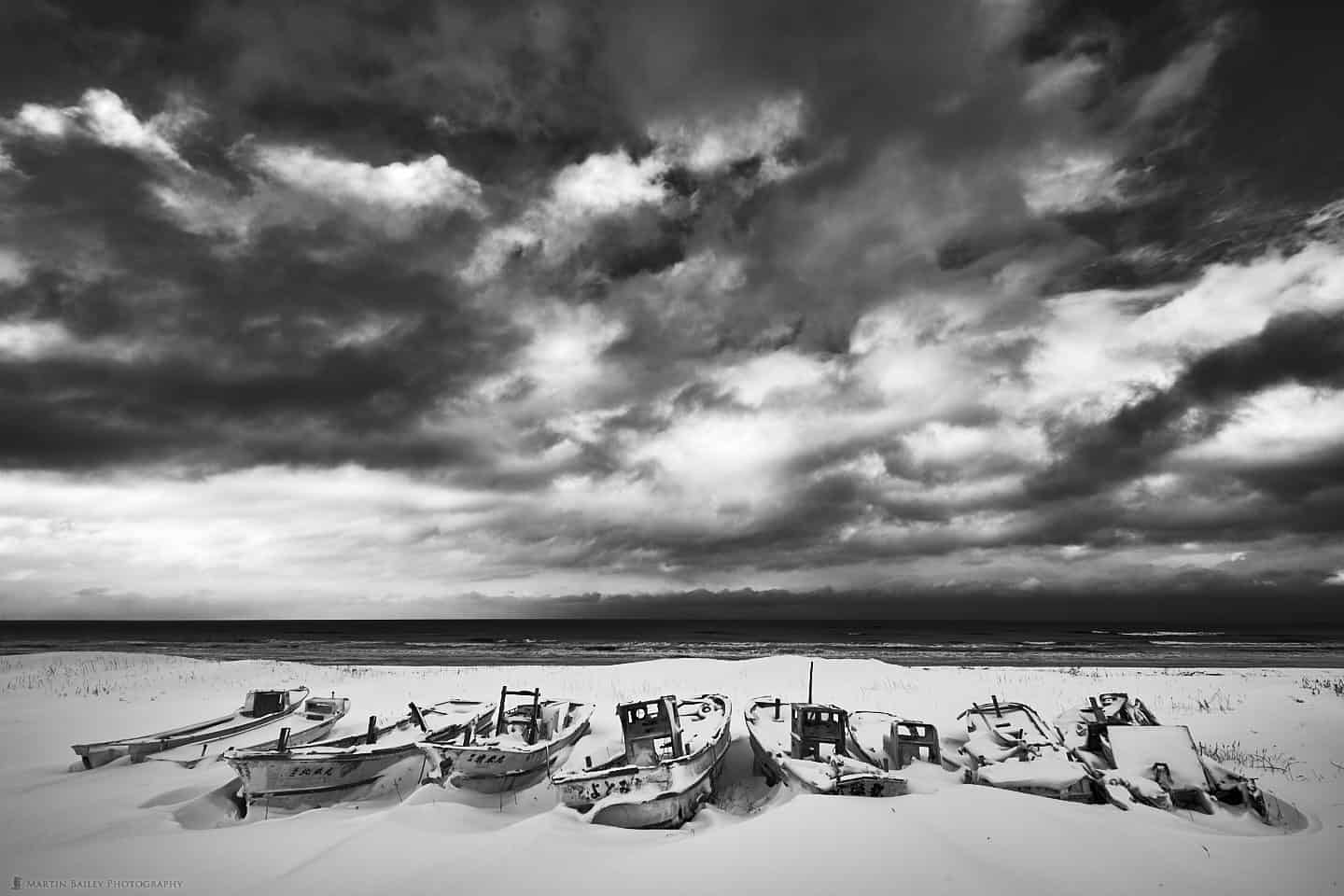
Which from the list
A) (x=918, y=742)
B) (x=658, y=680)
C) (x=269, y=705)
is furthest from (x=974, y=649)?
(x=269, y=705)

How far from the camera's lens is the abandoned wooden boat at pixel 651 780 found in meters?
9.01

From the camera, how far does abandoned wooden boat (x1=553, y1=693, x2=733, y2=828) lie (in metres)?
9.01

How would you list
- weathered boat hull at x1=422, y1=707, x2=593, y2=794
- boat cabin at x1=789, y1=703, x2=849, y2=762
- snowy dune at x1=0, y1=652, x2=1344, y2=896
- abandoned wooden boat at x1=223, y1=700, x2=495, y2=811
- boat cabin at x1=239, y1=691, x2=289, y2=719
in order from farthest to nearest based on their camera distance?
boat cabin at x1=239, y1=691, x2=289, y2=719, boat cabin at x1=789, y1=703, x2=849, y2=762, weathered boat hull at x1=422, y1=707, x2=593, y2=794, abandoned wooden boat at x1=223, y1=700, x2=495, y2=811, snowy dune at x1=0, y1=652, x2=1344, y2=896

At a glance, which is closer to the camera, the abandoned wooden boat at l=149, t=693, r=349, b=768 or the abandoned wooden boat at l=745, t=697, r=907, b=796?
the abandoned wooden boat at l=745, t=697, r=907, b=796

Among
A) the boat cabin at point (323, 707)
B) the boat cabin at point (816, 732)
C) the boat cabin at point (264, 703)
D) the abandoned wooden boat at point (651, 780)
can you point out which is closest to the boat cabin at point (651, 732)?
the abandoned wooden boat at point (651, 780)

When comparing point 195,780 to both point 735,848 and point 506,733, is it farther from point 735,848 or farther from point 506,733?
point 735,848

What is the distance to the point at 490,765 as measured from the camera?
11.2m

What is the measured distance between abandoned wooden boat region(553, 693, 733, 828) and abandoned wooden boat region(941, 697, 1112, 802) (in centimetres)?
457

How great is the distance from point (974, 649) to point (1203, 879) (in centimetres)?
5785

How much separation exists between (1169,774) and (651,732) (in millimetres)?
9189

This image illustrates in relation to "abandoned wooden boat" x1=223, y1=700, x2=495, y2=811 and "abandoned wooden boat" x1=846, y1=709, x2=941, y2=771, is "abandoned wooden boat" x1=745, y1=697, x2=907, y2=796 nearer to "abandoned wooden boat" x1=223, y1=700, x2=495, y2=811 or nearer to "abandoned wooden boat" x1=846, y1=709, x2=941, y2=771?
"abandoned wooden boat" x1=846, y1=709, x2=941, y2=771

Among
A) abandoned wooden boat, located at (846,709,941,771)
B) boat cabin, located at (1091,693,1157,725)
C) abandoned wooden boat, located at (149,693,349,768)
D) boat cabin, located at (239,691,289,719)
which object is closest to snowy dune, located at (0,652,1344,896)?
abandoned wooden boat, located at (149,693,349,768)

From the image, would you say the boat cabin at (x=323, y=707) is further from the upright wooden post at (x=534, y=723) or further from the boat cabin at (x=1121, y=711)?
the boat cabin at (x=1121, y=711)

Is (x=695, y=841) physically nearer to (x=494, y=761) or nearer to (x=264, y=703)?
(x=494, y=761)
